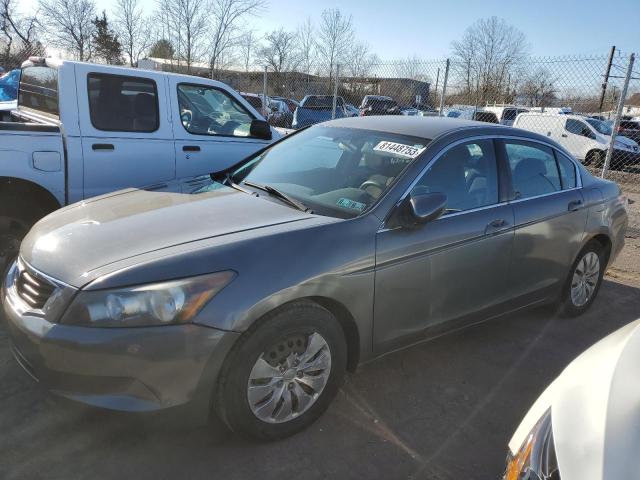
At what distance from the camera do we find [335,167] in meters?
3.46

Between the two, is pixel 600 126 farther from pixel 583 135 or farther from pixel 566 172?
pixel 566 172

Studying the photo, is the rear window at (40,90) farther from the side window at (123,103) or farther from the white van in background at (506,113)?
the white van in background at (506,113)

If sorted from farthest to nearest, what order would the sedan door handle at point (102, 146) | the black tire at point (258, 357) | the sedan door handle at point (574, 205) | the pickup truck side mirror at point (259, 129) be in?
the pickup truck side mirror at point (259, 129)
the sedan door handle at point (102, 146)
the sedan door handle at point (574, 205)
the black tire at point (258, 357)

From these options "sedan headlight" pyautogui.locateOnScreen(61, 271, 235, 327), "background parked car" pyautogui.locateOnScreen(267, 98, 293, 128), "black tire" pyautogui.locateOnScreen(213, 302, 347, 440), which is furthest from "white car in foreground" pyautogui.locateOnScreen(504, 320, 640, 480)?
"background parked car" pyautogui.locateOnScreen(267, 98, 293, 128)

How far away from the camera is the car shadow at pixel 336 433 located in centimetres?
246

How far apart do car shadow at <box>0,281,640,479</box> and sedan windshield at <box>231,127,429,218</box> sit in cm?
116

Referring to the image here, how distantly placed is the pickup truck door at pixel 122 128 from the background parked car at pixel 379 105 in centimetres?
1463

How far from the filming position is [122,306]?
2219 millimetres

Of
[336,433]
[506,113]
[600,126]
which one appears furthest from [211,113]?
[506,113]

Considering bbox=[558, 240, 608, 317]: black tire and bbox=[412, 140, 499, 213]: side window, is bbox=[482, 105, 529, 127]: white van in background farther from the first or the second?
bbox=[412, 140, 499, 213]: side window

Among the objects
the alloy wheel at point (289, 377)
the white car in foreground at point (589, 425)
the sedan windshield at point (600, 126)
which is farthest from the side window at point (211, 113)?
the sedan windshield at point (600, 126)

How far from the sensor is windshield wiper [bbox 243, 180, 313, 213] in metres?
2.99

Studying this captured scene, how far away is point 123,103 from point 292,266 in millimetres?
3135

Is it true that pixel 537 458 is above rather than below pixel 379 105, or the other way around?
below
